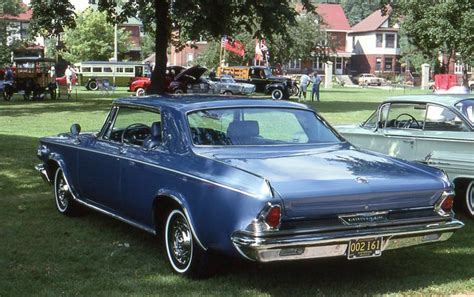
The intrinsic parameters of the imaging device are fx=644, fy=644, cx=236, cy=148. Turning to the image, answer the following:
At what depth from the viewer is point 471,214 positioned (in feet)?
26.8

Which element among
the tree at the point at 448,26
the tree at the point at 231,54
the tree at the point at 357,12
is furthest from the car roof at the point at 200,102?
the tree at the point at 357,12

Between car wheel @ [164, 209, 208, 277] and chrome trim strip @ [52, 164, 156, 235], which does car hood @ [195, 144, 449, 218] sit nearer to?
A: car wheel @ [164, 209, 208, 277]

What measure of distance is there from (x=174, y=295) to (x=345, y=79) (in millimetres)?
83334

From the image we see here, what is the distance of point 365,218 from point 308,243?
1.86ft

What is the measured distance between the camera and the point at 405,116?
928cm

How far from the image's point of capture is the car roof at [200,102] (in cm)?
601

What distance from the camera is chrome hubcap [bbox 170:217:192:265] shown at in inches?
212

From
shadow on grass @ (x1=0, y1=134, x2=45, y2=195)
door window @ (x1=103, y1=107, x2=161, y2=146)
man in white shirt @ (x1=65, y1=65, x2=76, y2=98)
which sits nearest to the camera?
door window @ (x1=103, y1=107, x2=161, y2=146)

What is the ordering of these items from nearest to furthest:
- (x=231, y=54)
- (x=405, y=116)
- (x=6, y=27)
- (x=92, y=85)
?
(x=405, y=116)
(x=92, y=85)
(x=231, y=54)
(x=6, y=27)

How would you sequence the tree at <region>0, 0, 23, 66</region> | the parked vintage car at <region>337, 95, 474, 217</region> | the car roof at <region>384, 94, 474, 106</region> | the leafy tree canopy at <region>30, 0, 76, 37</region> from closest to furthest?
the parked vintage car at <region>337, 95, 474, 217</region> < the car roof at <region>384, 94, 474, 106</region> < the leafy tree canopy at <region>30, 0, 76, 37</region> < the tree at <region>0, 0, 23, 66</region>

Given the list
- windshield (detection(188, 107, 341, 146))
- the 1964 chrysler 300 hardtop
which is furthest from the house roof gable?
the 1964 chrysler 300 hardtop

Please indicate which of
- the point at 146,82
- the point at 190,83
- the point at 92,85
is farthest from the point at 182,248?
the point at 92,85

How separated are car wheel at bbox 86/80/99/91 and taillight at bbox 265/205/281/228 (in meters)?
46.0

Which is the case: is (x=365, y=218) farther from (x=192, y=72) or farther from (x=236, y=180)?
(x=192, y=72)
